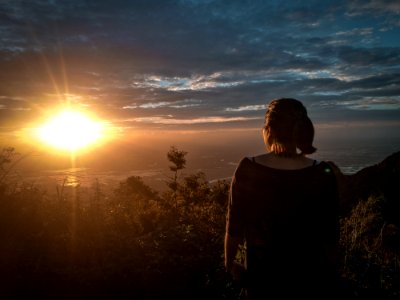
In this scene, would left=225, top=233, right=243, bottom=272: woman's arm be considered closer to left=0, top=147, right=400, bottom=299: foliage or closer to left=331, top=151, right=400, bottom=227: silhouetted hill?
left=0, top=147, right=400, bottom=299: foliage

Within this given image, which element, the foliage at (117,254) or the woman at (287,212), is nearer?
the woman at (287,212)

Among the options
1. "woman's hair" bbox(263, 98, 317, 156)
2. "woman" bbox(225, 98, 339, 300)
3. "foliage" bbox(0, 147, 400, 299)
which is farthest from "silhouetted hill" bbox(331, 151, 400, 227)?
"woman's hair" bbox(263, 98, 317, 156)

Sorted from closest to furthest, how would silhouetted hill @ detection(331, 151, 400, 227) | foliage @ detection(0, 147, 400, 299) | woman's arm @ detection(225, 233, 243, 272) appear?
woman's arm @ detection(225, 233, 243, 272) → foliage @ detection(0, 147, 400, 299) → silhouetted hill @ detection(331, 151, 400, 227)

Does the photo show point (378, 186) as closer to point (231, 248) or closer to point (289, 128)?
point (231, 248)

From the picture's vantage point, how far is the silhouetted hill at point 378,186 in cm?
1313

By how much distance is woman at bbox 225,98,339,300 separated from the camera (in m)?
2.35

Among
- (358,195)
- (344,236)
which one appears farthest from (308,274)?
(358,195)

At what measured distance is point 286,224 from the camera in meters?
2.38

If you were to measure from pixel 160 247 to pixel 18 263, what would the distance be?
2.18m

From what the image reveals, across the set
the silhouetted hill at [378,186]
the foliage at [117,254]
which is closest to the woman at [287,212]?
the foliage at [117,254]

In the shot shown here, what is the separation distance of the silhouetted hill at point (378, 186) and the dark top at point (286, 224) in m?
11.2

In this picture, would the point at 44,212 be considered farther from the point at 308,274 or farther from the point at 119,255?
the point at 308,274

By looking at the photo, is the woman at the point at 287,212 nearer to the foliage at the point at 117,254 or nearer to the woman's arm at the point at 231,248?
the woman's arm at the point at 231,248

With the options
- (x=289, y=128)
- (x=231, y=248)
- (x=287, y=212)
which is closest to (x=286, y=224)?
(x=287, y=212)
